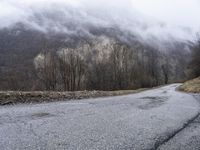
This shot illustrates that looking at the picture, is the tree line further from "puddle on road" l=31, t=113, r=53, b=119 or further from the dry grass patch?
"puddle on road" l=31, t=113, r=53, b=119

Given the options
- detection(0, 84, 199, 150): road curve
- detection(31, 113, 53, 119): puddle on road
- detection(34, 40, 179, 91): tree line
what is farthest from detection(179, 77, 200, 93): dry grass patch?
detection(34, 40, 179, 91): tree line

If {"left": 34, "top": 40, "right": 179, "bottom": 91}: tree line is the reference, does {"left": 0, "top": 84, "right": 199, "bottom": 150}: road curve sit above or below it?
below

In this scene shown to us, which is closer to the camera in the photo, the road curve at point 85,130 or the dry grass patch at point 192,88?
the road curve at point 85,130

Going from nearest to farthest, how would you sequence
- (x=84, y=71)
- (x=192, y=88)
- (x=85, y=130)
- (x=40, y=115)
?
1. (x=85, y=130)
2. (x=40, y=115)
3. (x=192, y=88)
4. (x=84, y=71)

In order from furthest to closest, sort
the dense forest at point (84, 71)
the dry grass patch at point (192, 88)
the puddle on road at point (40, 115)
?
the dense forest at point (84, 71) < the dry grass patch at point (192, 88) < the puddle on road at point (40, 115)

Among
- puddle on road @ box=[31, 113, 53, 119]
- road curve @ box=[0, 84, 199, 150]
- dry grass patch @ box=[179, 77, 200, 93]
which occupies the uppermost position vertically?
dry grass patch @ box=[179, 77, 200, 93]

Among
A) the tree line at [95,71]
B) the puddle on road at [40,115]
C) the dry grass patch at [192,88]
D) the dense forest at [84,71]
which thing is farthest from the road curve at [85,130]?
the dense forest at [84,71]

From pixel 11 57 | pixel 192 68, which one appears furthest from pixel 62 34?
pixel 192 68

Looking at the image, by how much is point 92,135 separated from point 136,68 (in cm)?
7693

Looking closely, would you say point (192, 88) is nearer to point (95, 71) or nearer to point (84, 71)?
point (84, 71)

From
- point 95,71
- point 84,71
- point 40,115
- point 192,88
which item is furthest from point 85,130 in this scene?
point 95,71

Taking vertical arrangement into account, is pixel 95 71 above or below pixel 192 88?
above

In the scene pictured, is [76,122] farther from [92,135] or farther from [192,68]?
[192,68]

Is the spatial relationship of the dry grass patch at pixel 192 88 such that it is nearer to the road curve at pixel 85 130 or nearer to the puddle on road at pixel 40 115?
the road curve at pixel 85 130
